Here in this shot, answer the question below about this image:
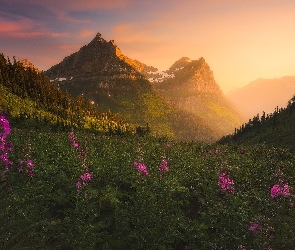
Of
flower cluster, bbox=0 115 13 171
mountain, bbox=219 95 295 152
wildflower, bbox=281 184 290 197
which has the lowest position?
mountain, bbox=219 95 295 152

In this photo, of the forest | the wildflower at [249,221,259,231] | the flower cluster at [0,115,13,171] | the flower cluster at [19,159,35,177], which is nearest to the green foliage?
the forest

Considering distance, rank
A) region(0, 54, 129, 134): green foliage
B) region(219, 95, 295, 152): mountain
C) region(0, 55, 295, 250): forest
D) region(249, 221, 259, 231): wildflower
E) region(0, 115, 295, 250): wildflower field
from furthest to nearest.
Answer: region(0, 54, 129, 134): green foliage → region(219, 95, 295, 152): mountain → region(249, 221, 259, 231): wildflower → region(0, 55, 295, 250): forest → region(0, 115, 295, 250): wildflower field

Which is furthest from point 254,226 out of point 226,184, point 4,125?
point 4,125

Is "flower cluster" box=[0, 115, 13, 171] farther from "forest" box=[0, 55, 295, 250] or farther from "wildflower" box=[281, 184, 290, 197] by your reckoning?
"wildflower" box=[281, 184, 290, 197]

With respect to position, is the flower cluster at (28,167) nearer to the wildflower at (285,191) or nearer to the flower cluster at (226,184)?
Answer: the flower cluster at (226,184)

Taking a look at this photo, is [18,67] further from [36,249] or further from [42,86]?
[36,249]

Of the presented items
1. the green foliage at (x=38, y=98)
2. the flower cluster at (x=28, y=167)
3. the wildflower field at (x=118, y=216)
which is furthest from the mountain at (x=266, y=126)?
the flower cluster at (x=28, y=167)

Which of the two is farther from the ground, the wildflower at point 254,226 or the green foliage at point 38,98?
the green foliage at point 38,98

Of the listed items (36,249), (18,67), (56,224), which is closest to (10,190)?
(56,224)

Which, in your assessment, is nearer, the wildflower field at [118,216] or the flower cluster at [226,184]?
the wildflower field at [118,216]

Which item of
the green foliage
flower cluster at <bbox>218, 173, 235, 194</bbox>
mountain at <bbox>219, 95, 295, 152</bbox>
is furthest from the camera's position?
the green foliage

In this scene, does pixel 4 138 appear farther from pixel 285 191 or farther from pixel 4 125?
pixel 285 191

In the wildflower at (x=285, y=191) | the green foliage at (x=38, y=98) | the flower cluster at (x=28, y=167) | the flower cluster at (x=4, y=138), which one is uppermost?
the green foliage at (x=38, y=98)

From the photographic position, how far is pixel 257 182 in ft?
44.3
